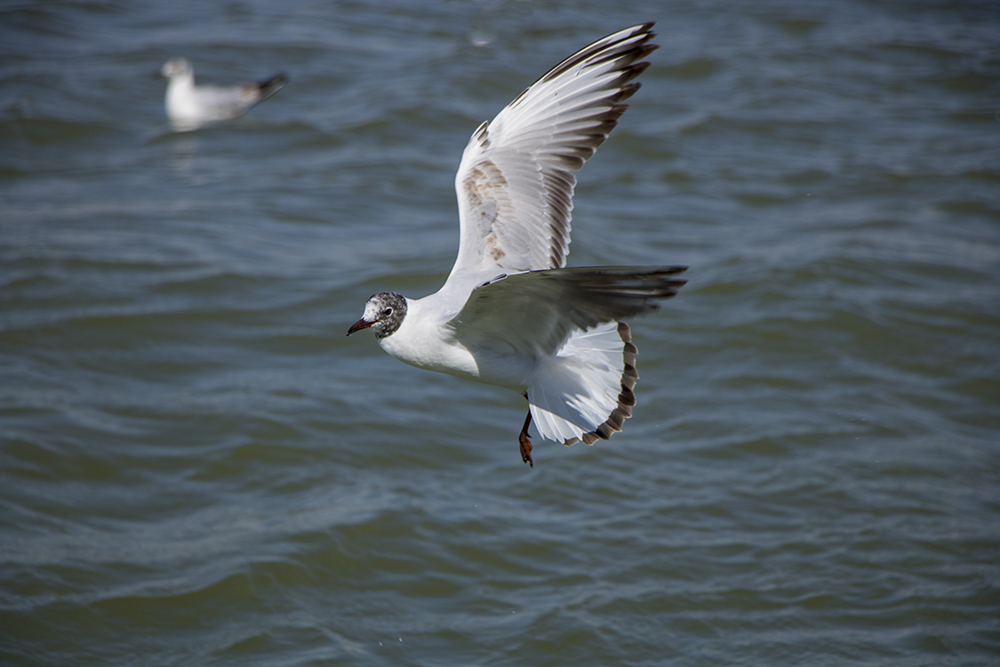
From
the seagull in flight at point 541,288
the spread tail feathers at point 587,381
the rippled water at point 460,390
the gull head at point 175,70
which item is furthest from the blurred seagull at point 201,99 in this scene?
the spread tail feathers at point 587,381

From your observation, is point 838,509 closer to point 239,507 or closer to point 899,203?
point 239,507

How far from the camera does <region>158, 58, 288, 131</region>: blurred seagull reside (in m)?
10.2

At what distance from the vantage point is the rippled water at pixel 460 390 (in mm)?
4809

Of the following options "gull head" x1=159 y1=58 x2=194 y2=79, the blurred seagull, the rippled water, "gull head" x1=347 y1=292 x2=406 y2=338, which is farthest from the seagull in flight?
"gull head" x1=159 y1=58 x2=194 y2=79

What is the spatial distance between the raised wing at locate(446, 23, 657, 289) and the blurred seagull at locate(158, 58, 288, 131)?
6618mm

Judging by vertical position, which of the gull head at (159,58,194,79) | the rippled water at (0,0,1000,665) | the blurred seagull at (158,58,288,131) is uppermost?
the gull head at (159,58,194,79)

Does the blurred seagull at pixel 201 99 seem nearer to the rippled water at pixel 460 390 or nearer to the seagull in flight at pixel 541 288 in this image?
the rippled water at pixel 460 390

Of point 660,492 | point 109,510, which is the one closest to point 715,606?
point 660,492

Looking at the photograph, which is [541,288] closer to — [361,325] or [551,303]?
[551,303]

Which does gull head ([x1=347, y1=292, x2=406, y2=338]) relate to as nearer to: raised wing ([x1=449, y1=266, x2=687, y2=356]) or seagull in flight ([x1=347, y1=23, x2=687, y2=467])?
seagull in flight ([x1=347, y1=23, x2=687, y2=467])

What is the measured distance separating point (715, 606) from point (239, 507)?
2544 mm

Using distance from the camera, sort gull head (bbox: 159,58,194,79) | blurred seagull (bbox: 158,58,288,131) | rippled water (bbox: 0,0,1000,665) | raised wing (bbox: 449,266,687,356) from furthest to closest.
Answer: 1. gull head (bbox: 159,58,194,79)
2. blurred seagull (bbox: 158,58,288,131)
3. rippled water (bbox: 0,0,1000,665)
4. raised wing (bbox: 449,266,687,356)

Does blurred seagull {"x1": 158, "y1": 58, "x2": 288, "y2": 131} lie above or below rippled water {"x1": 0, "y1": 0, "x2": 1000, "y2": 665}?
above

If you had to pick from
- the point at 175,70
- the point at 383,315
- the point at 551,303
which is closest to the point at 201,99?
the point at 175,70
